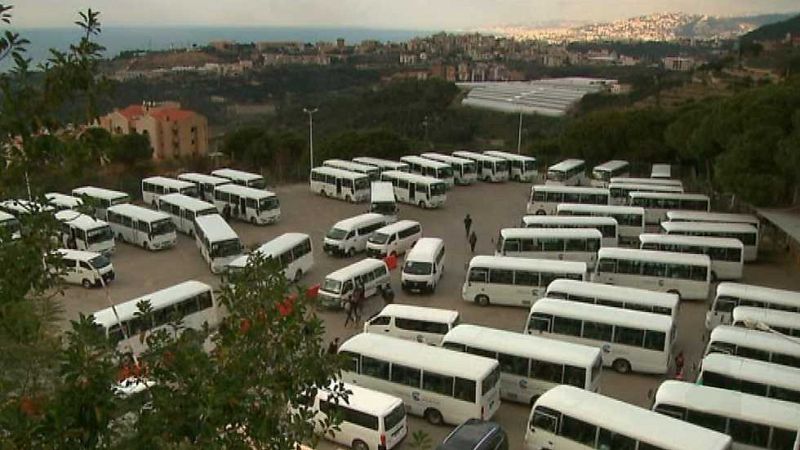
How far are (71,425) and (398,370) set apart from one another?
8955 mm

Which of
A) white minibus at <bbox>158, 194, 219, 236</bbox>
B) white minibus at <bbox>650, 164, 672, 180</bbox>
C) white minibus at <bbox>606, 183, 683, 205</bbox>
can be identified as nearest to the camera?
white minibus at <bbox>158, 194, 219, 236</bbox>

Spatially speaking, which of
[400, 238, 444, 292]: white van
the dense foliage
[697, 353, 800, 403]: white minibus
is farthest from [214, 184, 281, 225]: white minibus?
the dense foliage

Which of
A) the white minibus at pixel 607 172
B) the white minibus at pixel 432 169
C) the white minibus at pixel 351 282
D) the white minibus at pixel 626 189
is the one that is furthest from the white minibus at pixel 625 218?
the white minibus at pixel 432 169

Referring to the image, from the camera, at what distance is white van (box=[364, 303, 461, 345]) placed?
14914 millimetres

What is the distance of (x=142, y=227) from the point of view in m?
22.7

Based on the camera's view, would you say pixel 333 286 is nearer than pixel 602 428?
No

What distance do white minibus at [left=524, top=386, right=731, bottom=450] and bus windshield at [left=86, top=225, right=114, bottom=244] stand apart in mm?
15463

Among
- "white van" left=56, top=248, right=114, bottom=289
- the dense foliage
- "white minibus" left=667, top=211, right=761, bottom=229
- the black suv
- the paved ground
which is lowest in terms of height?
the paved ground

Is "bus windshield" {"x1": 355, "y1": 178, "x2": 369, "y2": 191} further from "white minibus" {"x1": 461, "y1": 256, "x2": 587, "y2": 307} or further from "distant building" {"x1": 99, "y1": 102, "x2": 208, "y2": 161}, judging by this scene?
"distant building" {"x1": 99, "y1": 102, "x2": 208, "y2": 161}

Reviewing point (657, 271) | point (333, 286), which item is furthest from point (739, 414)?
point (333, 286)

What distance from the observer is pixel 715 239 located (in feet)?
65.5

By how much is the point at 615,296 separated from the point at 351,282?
647 cm

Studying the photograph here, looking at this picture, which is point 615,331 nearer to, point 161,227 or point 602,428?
point 602,428

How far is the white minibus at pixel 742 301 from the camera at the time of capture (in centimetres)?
1588
